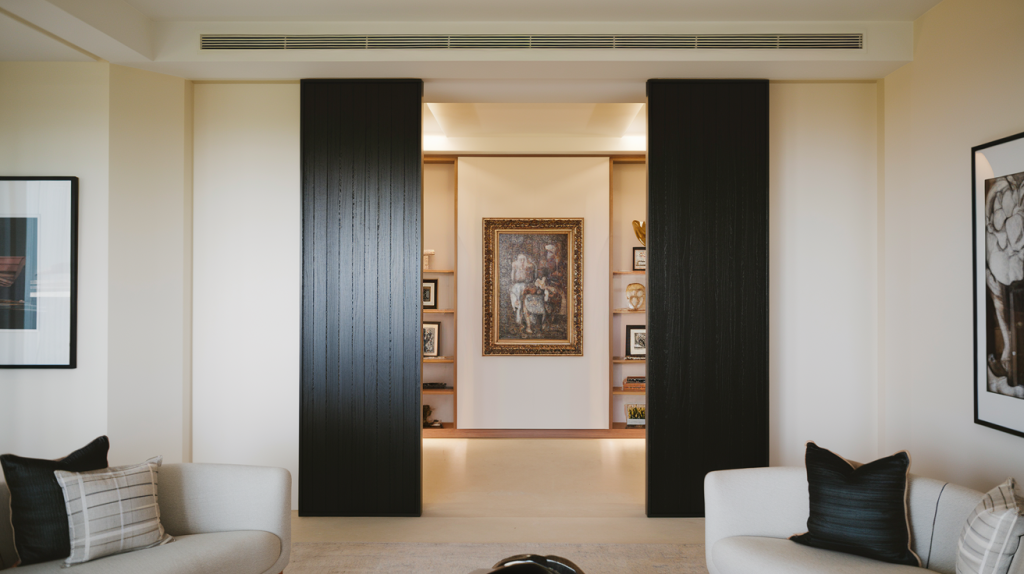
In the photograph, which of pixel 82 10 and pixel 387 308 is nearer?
pixel 82 10

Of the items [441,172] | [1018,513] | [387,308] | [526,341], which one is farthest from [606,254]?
[1018,513]

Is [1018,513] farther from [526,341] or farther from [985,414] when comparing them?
[526,341]

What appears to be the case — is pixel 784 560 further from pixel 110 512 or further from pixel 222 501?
pixel 110 512

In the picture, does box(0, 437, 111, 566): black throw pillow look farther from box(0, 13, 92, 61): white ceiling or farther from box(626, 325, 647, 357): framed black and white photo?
box(626, 325, 647, 357): framed black and white photo

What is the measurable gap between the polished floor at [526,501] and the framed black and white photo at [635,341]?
36.6 inches

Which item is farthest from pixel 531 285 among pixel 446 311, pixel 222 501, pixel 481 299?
pixel 222 501

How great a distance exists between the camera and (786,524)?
229 cm

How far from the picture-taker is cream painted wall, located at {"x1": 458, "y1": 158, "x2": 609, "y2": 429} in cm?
538

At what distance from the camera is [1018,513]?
5.37 feet

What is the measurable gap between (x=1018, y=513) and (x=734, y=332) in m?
1.78

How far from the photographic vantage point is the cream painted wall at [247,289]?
138 inches

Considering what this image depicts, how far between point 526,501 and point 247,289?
2.36m

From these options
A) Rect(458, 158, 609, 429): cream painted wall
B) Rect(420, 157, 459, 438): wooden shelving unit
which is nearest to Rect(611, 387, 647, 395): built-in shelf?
Rect(458, 158, 609, 429): cream painted wall

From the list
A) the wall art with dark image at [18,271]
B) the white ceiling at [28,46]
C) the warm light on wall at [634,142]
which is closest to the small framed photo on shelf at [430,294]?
the warm light on wall at [634,142]
